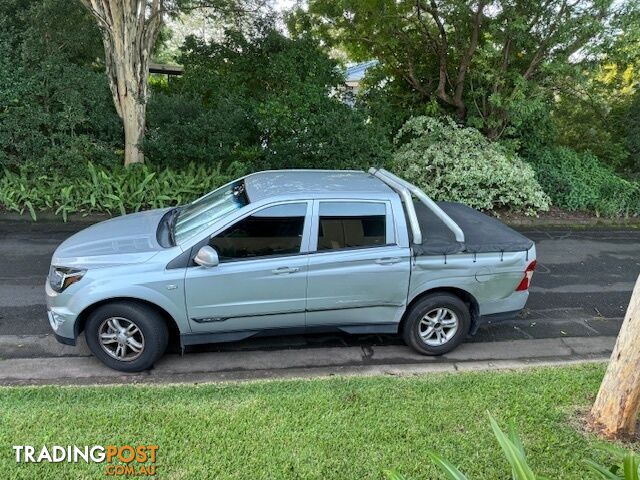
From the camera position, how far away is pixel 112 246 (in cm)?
474

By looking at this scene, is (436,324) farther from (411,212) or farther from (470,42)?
(470,42)

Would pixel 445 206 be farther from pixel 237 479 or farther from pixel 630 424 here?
pixel 237 479

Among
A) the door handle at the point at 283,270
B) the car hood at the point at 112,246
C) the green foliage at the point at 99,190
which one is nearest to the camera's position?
the car hood at the point at 112,246

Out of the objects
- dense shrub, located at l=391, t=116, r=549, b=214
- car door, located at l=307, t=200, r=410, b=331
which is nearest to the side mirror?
car door, located at l=307, t=200, r=410, b=331

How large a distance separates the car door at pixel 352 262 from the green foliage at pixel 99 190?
16.6 feet

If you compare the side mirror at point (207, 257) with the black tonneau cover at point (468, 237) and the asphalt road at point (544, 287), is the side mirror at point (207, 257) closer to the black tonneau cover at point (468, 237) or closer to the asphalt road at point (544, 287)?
the asphalt road at point (544, 287)

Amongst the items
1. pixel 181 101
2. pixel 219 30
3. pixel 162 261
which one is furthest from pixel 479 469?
pixel 219 30

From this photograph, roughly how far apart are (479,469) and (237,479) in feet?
4.95

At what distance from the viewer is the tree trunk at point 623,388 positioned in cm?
354

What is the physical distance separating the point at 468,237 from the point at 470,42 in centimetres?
705

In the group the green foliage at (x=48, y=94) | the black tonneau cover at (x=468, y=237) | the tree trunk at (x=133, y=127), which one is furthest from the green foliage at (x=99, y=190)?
the black tonneau cover at (x=468, y=237)

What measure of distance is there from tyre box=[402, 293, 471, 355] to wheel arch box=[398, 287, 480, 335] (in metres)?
0.03

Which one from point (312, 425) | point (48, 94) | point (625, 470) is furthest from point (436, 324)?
point (48, 94)

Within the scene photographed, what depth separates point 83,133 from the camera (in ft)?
33.3
